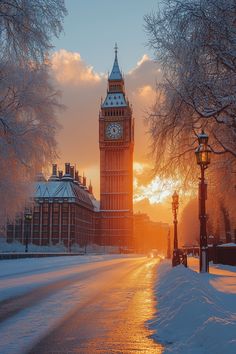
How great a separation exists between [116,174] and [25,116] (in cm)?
11356

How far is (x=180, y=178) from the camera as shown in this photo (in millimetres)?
22109

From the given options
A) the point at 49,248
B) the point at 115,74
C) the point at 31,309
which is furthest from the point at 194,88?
the point at 115,74

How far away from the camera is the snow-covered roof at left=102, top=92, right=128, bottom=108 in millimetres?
144500

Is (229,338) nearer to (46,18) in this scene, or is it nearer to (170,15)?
(170,15)

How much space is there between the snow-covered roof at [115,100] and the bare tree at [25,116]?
11783 cm

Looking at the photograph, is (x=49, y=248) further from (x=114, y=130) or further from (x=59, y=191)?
(x=114, y=130)

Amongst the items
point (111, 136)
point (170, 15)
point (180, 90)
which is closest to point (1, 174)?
point (180, 90)

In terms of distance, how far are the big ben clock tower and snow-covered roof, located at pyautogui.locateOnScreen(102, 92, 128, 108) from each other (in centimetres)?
58

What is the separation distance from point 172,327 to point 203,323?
2.19ft

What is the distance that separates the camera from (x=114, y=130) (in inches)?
5581

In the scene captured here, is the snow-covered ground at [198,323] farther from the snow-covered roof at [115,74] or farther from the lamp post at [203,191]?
the snow-covered roof at [115,74]

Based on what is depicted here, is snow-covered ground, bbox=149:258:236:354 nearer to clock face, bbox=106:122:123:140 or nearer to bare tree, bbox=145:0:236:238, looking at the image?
bare tree, bbox=145:0:236:238

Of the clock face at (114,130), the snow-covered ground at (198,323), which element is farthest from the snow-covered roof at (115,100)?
the snow-covered ground at (198,323)

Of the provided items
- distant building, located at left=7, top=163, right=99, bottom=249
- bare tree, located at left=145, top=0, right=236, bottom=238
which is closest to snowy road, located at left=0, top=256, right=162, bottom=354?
bare tree, located at left=145, top=0, right=236, bottom=238
